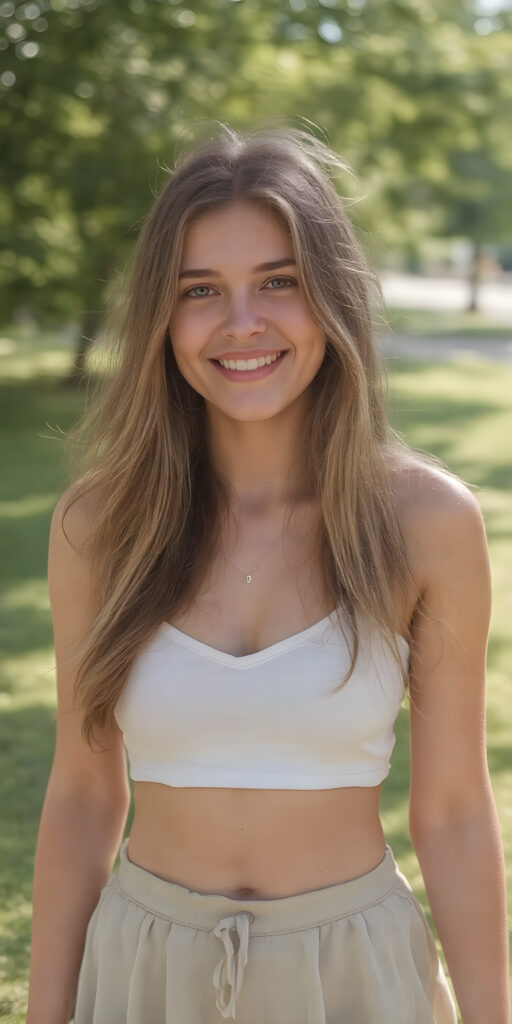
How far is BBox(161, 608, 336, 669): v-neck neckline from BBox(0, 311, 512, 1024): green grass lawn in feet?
1.46

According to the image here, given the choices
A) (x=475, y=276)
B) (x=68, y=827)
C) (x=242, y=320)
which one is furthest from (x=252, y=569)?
(x=475, y=276)

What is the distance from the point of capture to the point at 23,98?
10.9 metres

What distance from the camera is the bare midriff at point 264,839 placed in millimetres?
2109

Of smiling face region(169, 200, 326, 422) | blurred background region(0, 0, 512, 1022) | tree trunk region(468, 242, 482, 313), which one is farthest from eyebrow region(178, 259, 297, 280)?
tree trunk region(468, 242, 482, 313)

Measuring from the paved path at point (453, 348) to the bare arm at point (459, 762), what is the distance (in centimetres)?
2087

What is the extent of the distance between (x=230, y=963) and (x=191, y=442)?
1.01 meters

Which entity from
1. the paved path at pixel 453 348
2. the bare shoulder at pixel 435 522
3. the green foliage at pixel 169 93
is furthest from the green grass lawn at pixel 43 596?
the paved path at pixel 453 348

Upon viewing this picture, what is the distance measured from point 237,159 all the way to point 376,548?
0.76 meters

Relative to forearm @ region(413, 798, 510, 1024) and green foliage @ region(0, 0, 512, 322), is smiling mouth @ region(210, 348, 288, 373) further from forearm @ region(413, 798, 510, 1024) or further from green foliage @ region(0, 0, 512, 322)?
green foliage @ region(0, 0, 512, 322)

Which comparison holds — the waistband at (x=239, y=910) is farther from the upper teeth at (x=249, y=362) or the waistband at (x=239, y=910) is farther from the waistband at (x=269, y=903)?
the upper teeth at (x=249, y=362)

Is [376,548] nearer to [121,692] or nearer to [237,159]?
[121,692]

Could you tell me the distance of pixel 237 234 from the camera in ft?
7.39

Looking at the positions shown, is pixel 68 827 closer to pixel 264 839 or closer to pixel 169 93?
pixel 264 839

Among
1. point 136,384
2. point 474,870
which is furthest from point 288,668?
point 136,384
